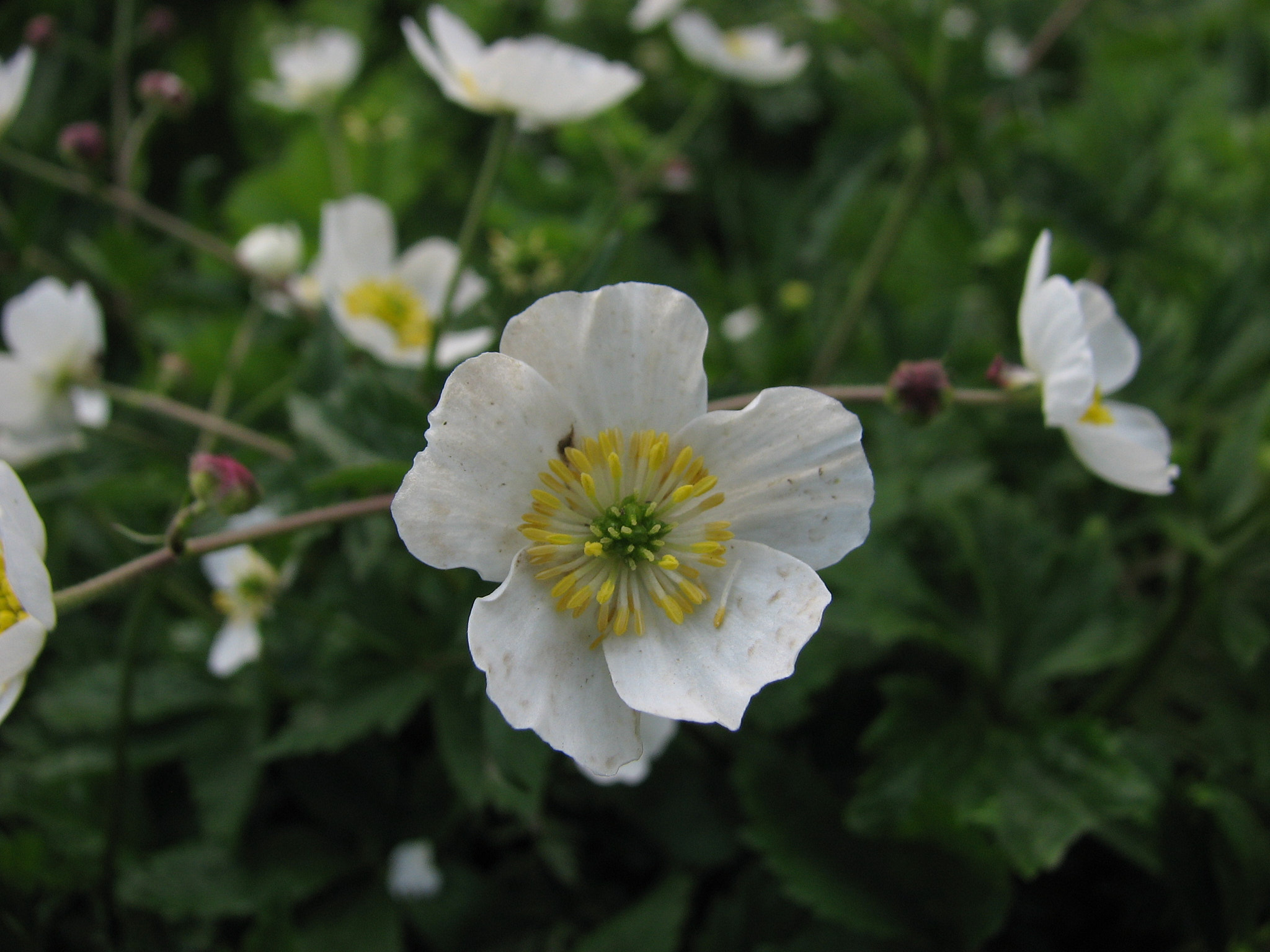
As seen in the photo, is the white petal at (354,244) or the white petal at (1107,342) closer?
the white petal at (1107,342)

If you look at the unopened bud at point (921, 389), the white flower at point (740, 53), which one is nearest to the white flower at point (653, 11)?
the white flower at point (740, 53)

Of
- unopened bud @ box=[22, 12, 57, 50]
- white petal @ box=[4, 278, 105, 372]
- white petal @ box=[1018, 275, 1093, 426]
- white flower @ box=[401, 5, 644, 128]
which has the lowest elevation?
white petal @ box=[4, 278, 105, 372]

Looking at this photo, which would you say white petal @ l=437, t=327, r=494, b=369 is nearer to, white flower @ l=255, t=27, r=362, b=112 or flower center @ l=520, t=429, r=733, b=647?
flower center @ l=520, t=429, r=733, b=647

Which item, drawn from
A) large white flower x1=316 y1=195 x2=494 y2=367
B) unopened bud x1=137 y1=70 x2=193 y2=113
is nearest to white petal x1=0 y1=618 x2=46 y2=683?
large white flower x1=316 y1=195 x2=494 y2=367

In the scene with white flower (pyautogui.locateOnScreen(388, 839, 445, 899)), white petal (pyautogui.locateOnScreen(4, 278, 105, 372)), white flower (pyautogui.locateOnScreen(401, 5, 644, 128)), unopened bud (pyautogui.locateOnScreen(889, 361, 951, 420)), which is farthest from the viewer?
white flower (pyautogui.locateOnScreen(388, 839, 445, 899))

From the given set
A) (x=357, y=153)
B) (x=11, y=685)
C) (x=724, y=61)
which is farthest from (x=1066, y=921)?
(x=357, y=153)

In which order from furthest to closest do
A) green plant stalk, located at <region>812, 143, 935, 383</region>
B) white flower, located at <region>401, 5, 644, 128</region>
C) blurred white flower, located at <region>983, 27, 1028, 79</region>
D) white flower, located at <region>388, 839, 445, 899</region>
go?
1. blurred white flower, located at <region>983, 27, 1028, 79</region>
2. green plant stalk, located at <region>812, 143, 935, 383</region>
3. white flower, located at <region>388, 839, 445, 899</region>
4. white flower, located at <region>401, 5, 644, 128</region>

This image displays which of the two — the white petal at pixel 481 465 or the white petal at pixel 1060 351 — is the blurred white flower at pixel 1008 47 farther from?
the white petal at pixel 481 465

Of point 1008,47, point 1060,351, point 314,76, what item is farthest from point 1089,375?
point 1008,47
